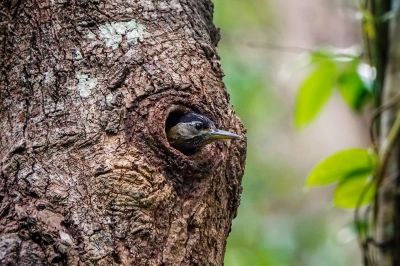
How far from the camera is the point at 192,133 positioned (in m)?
1.75

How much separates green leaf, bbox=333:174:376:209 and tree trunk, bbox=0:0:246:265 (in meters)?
0.94

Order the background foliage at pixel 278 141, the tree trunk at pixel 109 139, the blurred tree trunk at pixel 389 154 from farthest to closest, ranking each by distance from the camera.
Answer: the background foliage at pixel 278 141 → the blurred tree trunk at pixel 389 154 → the tree trunk at pixel 109 139

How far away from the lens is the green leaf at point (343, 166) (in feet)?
8.80

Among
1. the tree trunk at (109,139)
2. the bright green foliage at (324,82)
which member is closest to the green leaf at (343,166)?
the bright green foliage at (324,82)

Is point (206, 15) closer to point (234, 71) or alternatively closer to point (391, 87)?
point (391, 87)

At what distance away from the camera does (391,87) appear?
274 cm

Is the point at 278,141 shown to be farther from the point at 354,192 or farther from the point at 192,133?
the point at 192,133

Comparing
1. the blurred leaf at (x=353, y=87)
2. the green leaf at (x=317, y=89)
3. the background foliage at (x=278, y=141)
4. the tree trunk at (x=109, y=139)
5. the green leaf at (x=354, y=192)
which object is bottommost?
the tree trunk at (x=109, y=139)

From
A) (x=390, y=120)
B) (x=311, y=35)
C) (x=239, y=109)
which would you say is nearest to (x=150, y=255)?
(x=390, y=120)

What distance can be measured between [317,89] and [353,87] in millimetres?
A: 146

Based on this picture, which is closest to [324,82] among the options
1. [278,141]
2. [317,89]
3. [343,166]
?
[317,89]

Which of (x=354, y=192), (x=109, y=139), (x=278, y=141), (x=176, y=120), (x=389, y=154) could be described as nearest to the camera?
(x=109, y=139)

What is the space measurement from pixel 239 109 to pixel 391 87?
8.41 feet

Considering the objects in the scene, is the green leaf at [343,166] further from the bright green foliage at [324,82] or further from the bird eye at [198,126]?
the bird eye at [198,126]
